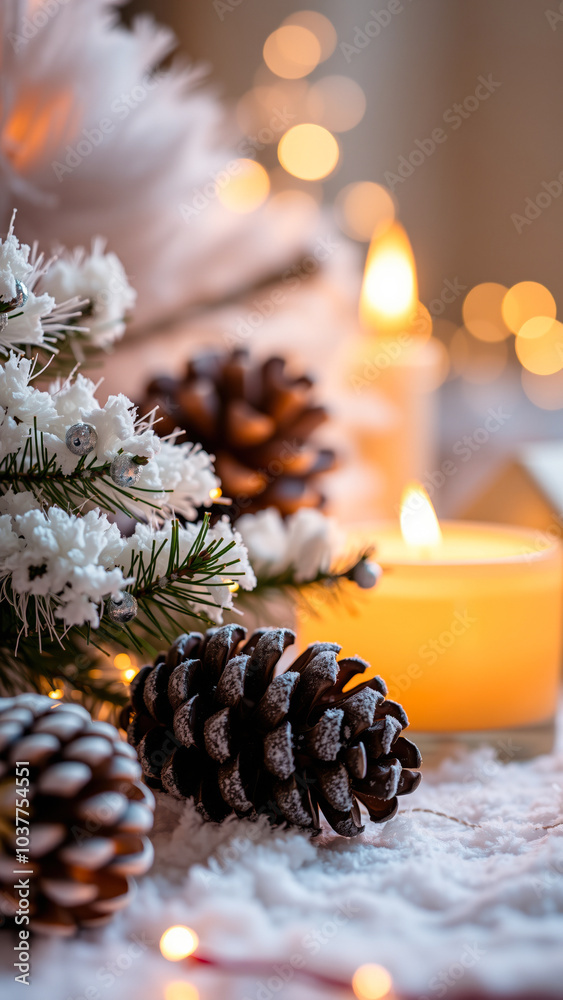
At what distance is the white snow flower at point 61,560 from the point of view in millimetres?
254

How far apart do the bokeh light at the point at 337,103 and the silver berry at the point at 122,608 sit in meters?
1.12

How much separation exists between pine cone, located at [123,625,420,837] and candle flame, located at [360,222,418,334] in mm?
457

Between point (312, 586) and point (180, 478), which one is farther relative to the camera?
point (312, 586)

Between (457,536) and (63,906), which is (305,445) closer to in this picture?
(457,536)

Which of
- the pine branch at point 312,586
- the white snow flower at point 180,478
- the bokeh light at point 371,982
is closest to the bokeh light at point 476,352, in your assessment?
the pine branch at point 312,586

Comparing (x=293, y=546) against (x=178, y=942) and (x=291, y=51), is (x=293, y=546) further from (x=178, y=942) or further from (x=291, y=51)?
(x=291, y=51)

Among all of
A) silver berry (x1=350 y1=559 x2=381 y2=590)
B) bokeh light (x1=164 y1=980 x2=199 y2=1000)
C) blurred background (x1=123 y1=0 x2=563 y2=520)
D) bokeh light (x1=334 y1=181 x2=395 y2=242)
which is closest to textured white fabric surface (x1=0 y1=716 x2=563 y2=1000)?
bokeh light (x1=164 y1=980 x2=199 y2=1000)

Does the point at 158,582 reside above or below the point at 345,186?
below

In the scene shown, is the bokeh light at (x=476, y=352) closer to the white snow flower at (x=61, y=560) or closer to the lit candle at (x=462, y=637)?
the lit candle at (x=462, y=637)

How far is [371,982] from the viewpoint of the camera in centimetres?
22

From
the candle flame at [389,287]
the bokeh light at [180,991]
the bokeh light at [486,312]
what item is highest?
the bokeh light at [486,312]

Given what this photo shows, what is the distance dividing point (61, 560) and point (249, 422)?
0.25m

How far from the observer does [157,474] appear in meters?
0.29

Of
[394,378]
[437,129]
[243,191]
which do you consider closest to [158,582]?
[394,378]
